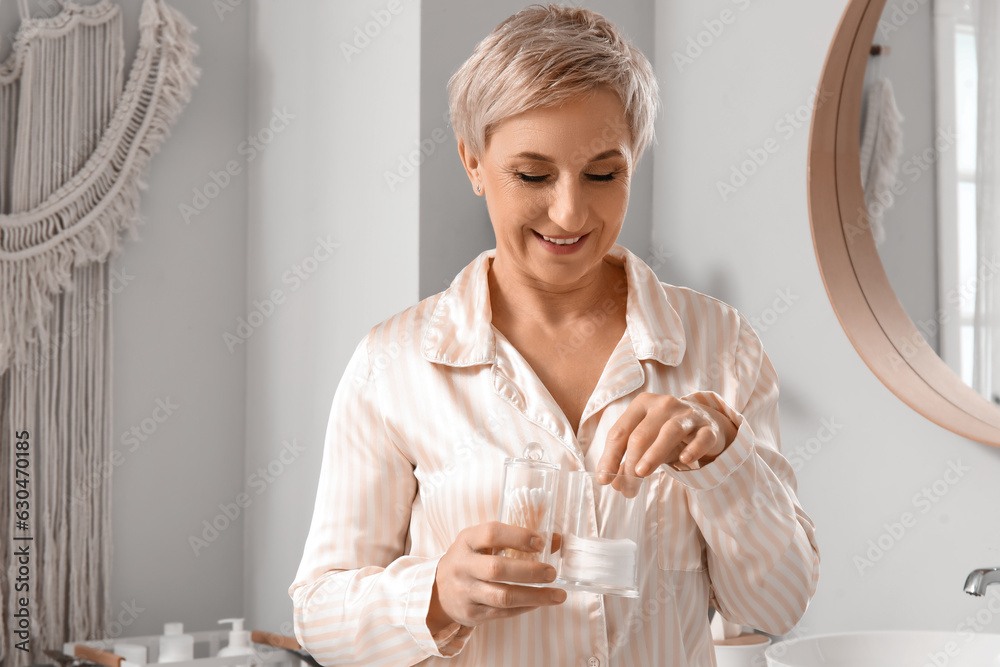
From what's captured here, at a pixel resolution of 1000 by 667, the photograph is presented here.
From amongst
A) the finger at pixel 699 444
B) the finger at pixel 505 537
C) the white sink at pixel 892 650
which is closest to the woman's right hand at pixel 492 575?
the finger at pixel 505 537

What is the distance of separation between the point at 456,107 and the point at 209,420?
1.52m

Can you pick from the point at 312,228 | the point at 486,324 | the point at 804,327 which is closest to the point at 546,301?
the point at 486,324

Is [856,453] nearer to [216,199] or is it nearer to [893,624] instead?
[893,624]

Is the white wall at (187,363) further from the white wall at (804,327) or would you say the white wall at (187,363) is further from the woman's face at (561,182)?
the woman's face at (561,182)

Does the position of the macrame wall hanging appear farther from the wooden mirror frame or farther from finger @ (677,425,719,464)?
finger @ (677,425,719,464)

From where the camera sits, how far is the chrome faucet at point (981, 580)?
107 cm

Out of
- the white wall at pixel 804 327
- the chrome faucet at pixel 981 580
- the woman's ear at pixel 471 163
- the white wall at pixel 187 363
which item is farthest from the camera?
the white wall at pixel 187 363

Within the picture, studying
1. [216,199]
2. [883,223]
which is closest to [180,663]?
[216,199]

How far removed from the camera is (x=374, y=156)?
178 cm

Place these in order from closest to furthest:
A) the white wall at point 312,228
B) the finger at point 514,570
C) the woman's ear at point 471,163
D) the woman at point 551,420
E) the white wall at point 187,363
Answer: the finger at point 514,570
the woman at point 551,420
the woman's ear at point 471,163
the white wall at point 312,228
the white wall at point 187,363

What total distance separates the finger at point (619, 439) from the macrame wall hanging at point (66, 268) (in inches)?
64.0

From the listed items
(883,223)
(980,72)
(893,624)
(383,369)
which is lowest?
(893,624)

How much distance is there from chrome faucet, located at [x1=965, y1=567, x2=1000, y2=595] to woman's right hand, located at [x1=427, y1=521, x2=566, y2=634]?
2.03ft

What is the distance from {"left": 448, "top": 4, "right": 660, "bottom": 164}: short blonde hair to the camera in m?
0.82
